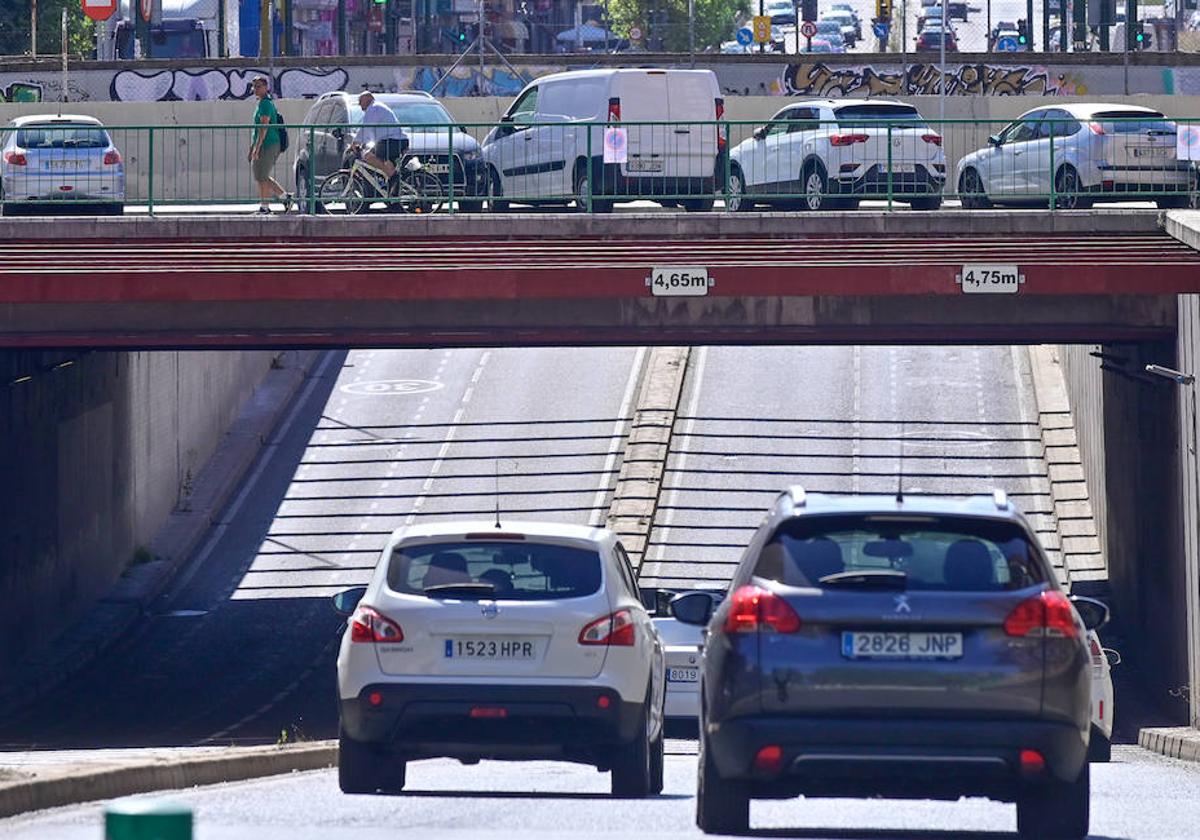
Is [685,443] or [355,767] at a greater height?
[355,767]

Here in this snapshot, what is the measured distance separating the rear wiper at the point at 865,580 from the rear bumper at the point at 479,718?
8.83ft

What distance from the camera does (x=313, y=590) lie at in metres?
33.3

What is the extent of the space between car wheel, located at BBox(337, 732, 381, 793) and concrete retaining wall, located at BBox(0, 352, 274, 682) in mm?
16888

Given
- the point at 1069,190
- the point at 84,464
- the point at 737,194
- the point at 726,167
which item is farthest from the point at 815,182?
the point at 84,464

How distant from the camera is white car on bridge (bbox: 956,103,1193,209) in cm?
2698

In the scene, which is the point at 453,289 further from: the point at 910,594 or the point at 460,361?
the point at 460,361

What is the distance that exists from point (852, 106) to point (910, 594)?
22.4 metres

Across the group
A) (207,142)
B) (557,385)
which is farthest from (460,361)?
(207,142)

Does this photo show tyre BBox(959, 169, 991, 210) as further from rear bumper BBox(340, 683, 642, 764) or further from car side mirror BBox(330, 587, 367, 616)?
rear bumper BBox(340, 683, 642, 764)

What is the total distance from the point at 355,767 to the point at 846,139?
686 inches

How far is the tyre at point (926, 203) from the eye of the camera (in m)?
27.5

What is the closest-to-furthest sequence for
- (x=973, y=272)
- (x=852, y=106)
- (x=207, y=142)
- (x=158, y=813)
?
1. (x=158, y=813)
2. (x=973, y=272)
3. (x=852, y=106)
4. (x=207, y=142)

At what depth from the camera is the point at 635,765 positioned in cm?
1183

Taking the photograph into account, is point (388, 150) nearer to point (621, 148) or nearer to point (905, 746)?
point (621, 148)
